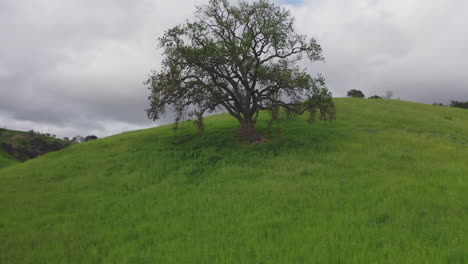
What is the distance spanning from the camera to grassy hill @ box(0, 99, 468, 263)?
27.4ft

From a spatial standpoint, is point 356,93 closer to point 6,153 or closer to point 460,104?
point 460,104

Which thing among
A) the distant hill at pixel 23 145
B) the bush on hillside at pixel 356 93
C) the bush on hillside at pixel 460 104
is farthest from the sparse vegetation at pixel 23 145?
the bush on hillside at pixel 460 104

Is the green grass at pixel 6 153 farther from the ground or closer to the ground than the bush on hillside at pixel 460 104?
closer to the ground

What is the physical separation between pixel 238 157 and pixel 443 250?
51.0 feet

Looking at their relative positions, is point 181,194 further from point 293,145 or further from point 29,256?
point 293,145

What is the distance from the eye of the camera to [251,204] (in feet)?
41.4

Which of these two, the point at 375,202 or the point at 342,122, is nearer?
the point at 375,202

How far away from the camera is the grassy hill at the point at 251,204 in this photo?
8.34 m

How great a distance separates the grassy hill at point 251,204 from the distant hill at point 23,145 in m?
107

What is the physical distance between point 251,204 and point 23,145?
455ft

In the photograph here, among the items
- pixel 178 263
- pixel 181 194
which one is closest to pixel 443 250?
pixel 178 263

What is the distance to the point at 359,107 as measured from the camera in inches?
2012

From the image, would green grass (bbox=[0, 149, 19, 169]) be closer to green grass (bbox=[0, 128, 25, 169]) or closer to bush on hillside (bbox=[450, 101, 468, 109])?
green grass (bbox=[0, 128, 25, 169])

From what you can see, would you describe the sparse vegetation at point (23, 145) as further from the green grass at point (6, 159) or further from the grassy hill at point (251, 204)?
the grassy hill at point (251, 204)
